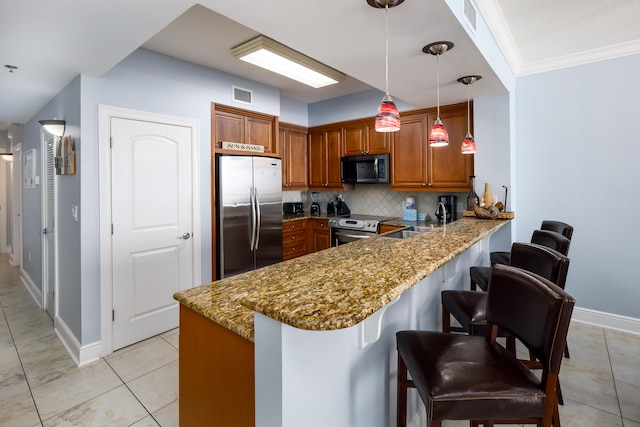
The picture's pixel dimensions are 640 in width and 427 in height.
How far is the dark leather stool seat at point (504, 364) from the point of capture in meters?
1.02

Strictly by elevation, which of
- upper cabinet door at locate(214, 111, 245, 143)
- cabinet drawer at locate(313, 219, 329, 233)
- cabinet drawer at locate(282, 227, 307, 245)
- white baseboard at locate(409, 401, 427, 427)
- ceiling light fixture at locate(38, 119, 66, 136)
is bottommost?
white baseboard at locate(409, 401, 427, 427)

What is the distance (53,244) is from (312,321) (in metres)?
3.67

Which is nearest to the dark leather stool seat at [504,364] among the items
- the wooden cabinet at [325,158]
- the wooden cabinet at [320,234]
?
the wooden cabinet at [320,234]

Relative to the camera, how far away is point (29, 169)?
425cm

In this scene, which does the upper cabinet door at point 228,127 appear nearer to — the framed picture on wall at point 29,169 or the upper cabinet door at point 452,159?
the upper cabinet door at point 452,159

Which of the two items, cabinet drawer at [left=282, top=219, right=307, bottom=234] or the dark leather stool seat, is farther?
cabinet drawer at [left=282, top=219, right=307, bottom=234]

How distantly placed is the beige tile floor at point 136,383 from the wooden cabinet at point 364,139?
9.18 ft

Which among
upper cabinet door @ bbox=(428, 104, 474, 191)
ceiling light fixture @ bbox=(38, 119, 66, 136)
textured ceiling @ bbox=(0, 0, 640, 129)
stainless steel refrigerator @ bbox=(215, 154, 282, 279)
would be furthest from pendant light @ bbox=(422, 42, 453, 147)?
ceiling light fixture @ bbox=(38, 119, 66, 136)

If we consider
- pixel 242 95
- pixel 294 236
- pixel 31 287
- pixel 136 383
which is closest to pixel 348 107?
pixel 242 95

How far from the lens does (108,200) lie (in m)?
2.65

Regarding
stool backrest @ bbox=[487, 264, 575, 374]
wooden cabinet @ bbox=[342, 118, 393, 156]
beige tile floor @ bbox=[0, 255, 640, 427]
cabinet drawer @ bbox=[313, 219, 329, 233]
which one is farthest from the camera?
cabinet drawer @ bbox=[313, 219, 329, 233]

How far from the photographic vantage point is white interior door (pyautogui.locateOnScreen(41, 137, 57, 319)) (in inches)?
128

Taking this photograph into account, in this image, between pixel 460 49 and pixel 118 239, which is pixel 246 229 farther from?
pixel 460 49

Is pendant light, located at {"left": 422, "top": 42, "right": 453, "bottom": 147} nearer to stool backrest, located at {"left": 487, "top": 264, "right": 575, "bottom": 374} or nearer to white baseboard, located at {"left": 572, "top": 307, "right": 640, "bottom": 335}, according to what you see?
stool backrest, located at {"left": 487, "top": 264, "right": 575, "bottom": 374}
